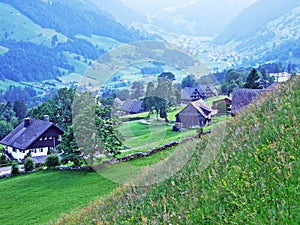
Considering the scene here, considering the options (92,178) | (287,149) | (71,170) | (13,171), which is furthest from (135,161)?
(287,149)

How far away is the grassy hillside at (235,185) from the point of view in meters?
6.09

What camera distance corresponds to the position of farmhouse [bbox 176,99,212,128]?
14.3m

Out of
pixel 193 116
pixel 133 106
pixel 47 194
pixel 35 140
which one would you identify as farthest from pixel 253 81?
pixel 133 106

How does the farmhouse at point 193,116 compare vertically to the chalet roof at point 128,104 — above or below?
below

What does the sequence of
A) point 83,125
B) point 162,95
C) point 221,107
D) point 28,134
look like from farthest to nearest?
point 28,134 < point 221,107 < point 83,125 < point 162,95

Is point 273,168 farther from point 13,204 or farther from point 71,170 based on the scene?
point 71,170

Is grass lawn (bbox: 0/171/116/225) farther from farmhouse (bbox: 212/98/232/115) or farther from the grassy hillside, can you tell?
the grassy hillside

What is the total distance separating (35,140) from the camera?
5569 cm

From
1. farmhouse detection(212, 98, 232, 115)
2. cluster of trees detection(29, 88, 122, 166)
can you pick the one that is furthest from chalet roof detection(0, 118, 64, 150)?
farmhouse detection(212, 98, 232, 115)

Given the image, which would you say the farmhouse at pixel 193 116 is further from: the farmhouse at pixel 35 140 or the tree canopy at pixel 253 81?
the farmhouse at pixel 35 140

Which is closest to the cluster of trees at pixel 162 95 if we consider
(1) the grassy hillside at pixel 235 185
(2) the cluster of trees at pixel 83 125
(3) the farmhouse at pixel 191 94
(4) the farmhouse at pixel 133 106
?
(4) the farmhouse at pixel 133 106

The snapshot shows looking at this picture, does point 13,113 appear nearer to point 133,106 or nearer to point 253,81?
point 253,81

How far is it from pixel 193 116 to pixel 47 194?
12.5 m

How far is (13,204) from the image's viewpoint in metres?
23.2
